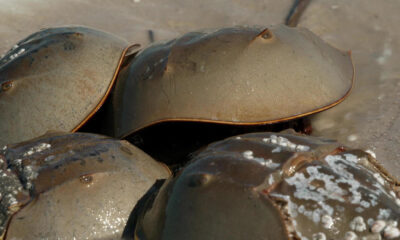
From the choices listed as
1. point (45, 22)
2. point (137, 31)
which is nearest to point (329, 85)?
point (137, 31)

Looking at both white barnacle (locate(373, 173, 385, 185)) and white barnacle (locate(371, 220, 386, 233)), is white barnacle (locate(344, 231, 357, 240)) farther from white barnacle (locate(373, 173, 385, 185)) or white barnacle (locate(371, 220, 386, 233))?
white barnacle (locate(373, 173, 385, 185))

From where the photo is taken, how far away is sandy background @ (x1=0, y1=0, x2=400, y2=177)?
2961 millimetres

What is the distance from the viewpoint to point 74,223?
178cm

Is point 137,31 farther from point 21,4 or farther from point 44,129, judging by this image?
point 44,129

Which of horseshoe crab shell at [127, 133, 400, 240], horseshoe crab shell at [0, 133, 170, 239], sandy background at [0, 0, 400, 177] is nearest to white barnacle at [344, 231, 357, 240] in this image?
horseshoe crab shell at [127, 133, 400, 240]

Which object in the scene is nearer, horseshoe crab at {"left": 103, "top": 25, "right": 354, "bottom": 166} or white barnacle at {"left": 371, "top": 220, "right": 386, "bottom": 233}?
white barnacle at {"left": 371, "top": 220, "right": 386, "bottom": 233}

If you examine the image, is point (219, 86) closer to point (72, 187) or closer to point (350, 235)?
point (72, 187)

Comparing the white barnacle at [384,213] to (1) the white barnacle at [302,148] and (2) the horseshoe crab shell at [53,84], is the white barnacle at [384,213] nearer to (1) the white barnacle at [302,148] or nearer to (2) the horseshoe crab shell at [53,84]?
(1) the white barnacle at [302,148]

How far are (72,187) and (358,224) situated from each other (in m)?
0.97

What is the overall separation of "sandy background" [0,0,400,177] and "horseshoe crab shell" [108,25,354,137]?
512mm

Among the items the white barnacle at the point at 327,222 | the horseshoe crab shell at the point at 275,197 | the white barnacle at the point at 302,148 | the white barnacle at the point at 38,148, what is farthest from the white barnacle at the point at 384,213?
the white barnacle at the point at 38,148

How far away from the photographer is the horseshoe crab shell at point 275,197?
59.6 inches

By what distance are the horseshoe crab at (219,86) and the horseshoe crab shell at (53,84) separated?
0.12m

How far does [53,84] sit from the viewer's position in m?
2.46
